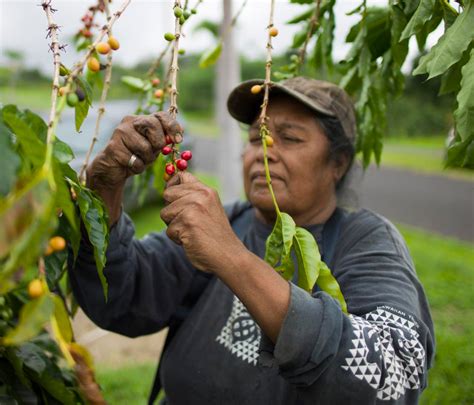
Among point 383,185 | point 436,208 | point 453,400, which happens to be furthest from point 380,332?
point 383,185

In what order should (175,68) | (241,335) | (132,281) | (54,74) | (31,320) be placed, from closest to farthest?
(31,320) < (54,74) < (175,68) < (241,335) < (132,281)

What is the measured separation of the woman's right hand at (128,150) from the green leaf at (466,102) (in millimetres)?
620

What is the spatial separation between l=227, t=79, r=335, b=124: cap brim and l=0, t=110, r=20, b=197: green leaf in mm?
1062

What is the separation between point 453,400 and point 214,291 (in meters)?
2.04

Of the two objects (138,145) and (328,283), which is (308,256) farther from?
(138,145)

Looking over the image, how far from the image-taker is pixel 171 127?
4.26 feet

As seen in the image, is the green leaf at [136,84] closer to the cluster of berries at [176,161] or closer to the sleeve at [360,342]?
the cluster of berries at [176,161]

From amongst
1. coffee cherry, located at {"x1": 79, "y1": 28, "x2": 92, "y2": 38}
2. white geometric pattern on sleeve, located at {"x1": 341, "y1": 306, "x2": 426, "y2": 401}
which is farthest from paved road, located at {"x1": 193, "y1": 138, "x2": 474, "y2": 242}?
white geometric pattern on sleeve, located at {"x1": 341, "y1": 306, "x2": 426, "y2": 401}

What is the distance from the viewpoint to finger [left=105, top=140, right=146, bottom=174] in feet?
4.82

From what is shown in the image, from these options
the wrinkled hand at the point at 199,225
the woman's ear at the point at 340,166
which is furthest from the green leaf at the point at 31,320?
the woman's ear at the point at 340,166

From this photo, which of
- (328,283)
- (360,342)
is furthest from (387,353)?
(328,283)

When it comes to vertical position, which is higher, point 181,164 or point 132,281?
point 181,164

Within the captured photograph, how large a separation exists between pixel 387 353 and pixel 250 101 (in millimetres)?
1049

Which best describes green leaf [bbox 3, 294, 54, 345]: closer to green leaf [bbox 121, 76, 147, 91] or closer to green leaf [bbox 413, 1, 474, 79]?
green leaf [bbox 413, 1, 474, 79]
